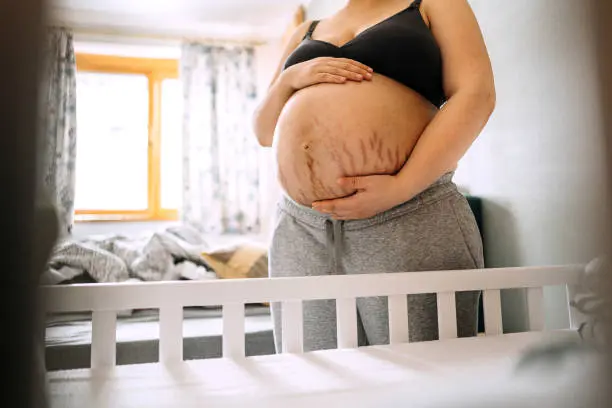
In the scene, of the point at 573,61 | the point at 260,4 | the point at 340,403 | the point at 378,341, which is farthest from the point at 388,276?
the point at 260,4

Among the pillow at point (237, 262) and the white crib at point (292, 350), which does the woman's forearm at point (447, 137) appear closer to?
the white crib at point (292, 350)

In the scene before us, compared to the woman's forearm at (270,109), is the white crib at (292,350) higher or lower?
lower

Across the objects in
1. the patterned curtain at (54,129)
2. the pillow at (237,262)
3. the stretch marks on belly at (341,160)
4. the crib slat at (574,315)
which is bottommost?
the pillow at (237,262)

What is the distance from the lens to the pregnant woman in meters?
0.60

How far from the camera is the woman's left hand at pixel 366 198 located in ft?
1.97

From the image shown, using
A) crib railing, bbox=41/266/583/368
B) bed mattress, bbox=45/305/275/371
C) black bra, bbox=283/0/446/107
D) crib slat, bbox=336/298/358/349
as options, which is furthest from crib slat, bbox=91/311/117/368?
bed mattress, bbox=45/305/275/371

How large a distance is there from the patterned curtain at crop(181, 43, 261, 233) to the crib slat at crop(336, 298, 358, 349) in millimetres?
2928

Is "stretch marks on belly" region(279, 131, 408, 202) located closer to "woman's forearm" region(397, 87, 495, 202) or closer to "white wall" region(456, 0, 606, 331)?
"woman's forearm" region(397, 87, 495, 202)

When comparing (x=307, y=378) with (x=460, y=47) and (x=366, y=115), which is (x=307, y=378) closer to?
(x=366, y=115)

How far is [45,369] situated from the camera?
0.13 m

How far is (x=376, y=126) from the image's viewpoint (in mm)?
635

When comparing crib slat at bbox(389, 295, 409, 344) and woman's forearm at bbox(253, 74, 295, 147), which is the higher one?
woman's forearm at bbox(253, 74, 295, 147)

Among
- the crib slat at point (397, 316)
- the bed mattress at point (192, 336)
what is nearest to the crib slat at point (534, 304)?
the crib slat at point (397, 316)

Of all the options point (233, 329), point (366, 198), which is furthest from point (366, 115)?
point (233, 329)
